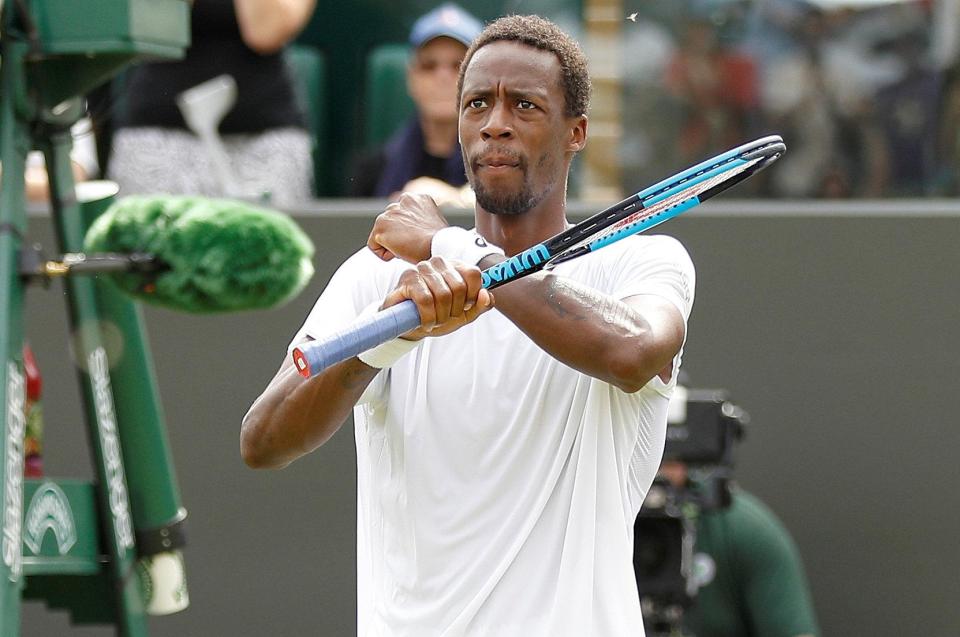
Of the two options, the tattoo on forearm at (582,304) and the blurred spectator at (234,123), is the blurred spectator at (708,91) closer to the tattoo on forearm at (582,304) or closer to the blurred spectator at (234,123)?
the blurred spectator at (234,123)

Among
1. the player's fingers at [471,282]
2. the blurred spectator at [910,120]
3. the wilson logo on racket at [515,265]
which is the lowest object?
the player's fingers at [471,282]

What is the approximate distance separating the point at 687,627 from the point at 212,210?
2194 millimetres

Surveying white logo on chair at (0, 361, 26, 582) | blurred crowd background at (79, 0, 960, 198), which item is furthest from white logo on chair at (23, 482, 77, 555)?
blurred crowd background at (79, 0, 960, 198)

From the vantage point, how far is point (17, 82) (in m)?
3.71

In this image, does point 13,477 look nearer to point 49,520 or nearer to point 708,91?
point 49,520

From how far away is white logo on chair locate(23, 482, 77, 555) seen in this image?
377 centimetres

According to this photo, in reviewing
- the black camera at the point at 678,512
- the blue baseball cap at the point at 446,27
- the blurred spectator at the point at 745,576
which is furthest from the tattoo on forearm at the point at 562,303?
the blue baseball cap at the point at 446,27

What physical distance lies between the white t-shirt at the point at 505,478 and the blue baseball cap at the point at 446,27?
315 cm

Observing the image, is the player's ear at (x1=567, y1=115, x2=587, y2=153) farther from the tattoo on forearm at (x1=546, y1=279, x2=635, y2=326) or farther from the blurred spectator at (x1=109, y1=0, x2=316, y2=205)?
the blurred spectator at (x1=109, y1=0, x2=316, y2=205)

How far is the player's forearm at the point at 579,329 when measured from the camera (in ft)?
7.67

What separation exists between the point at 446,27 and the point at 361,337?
12.0 ft

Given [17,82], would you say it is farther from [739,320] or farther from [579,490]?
[739,320]

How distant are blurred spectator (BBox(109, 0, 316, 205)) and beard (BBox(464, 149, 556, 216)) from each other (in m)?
3.20

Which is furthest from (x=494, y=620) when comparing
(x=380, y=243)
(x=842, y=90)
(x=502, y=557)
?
(x=842, y=90)
